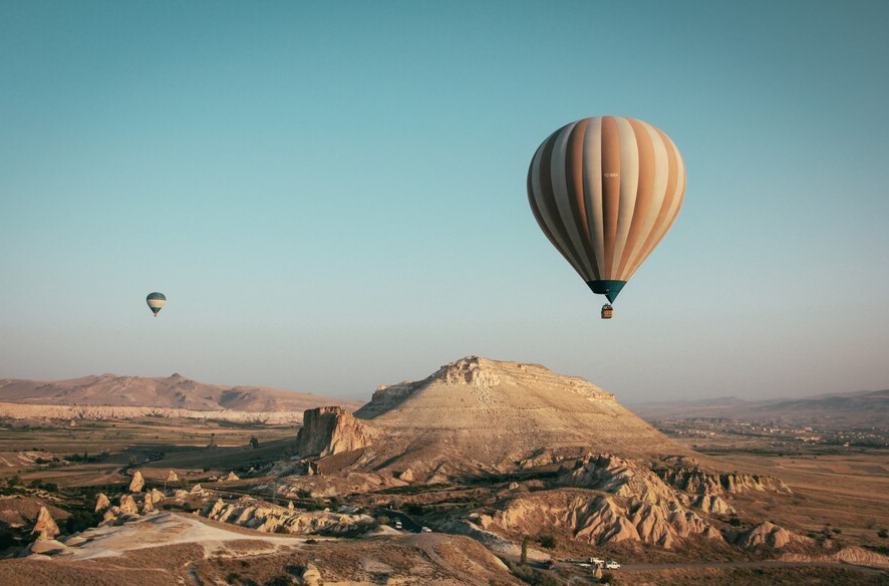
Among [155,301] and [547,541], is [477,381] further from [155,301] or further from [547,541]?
[547,541]

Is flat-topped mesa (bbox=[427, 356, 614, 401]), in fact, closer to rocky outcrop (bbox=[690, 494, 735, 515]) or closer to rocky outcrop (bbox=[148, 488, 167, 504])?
rocky outcrop (bbox=[690, 494, 735, 515])

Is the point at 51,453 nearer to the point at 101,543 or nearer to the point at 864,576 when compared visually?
the point at 101,543

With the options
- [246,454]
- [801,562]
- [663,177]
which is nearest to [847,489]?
[801,562]

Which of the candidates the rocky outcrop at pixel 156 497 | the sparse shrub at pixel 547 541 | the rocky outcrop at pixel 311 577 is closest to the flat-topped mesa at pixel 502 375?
the rocky outcrop at pixel 156 497

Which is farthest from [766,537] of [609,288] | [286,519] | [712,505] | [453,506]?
[286,519]

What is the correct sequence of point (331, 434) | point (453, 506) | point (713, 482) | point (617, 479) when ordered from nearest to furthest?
1. point (453, 506)
2. point (617, 479)
3. point (713, 482)
4. point (331, 434)

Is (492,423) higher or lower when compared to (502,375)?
lower

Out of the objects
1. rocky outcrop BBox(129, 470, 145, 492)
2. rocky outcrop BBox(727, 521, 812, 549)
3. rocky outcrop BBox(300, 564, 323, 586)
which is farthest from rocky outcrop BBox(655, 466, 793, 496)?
rocky outcrop BBox(129, 470, 145, 492)
